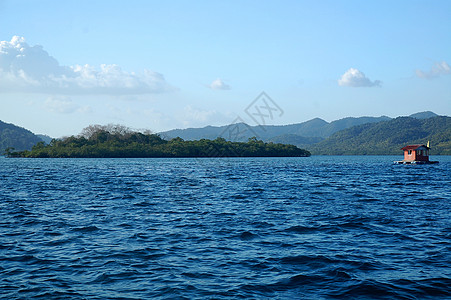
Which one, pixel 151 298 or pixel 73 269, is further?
pixel 73 269

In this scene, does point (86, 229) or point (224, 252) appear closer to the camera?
point (224, 252)

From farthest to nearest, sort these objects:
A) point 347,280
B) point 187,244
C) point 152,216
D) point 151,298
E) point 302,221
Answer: point 152,216 < point 302,221 < point 187,244 < point 347,280 < point 151,298

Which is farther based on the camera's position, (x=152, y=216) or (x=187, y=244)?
(x=152, y=216)

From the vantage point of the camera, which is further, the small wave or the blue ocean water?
the small wave

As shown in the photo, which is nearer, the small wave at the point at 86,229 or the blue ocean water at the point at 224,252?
the blue ocean water at the point at 224,252

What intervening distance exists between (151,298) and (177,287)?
1.10 m

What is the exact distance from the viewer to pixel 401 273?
46.9 ft

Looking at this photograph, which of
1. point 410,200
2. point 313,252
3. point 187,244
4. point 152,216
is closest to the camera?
Answer: point 313,252

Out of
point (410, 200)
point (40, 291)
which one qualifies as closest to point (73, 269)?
point (40, 291)

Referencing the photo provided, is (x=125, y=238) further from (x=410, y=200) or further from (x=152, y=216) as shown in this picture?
(x=410, y=200)

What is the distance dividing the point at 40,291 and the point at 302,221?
635 inches

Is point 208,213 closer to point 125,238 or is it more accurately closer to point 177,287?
point 125,238

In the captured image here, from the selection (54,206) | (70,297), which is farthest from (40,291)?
(54,206)

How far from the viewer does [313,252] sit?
1711cm
